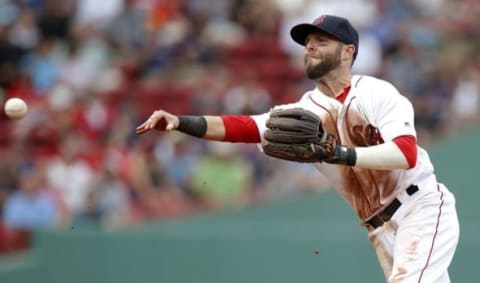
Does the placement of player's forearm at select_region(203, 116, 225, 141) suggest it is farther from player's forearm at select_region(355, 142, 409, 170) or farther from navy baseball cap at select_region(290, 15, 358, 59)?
player's forearm at select_region(355, 142, 409, 170)

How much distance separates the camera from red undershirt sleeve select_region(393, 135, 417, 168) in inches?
237

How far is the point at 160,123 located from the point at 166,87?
7495 millimetres

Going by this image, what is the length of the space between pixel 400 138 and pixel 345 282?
5.71 metres

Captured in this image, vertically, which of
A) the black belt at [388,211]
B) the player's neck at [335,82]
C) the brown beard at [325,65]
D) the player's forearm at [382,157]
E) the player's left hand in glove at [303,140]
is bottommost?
the black belt at [388,211]

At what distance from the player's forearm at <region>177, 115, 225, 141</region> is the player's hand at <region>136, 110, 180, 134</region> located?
89 millimetres

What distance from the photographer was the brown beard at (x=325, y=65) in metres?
6.56

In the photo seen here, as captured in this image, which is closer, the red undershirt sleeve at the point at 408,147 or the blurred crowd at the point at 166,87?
the red undershirt sleeve at the point at 408,147

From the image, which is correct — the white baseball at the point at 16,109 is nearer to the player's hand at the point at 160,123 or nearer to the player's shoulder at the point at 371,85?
the player's hand at the point at 160,123

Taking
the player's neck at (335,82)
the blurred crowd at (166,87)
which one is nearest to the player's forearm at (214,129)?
the player's neck at (335,82)

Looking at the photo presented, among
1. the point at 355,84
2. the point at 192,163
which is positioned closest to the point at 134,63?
the point at 192,163

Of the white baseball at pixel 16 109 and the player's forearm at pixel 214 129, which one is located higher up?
the white baseball at pixel 16 109

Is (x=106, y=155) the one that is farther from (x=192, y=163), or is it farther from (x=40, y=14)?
(x=40, y=14)

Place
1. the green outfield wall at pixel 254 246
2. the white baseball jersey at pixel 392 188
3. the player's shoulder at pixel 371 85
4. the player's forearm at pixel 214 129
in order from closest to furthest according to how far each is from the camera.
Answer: the white baseball jersey at pixel 392 188 < the player's shoulder at pixel 371 85 < the player's forearm at pixel 214 129 < the green outfield wall at pixel 254 246

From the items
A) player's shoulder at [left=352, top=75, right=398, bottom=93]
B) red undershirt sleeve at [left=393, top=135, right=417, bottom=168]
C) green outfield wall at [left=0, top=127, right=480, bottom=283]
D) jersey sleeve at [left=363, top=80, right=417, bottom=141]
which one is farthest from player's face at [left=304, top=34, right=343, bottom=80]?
green outfield wall at [left=0, top=127, right=480, bottom=283]
